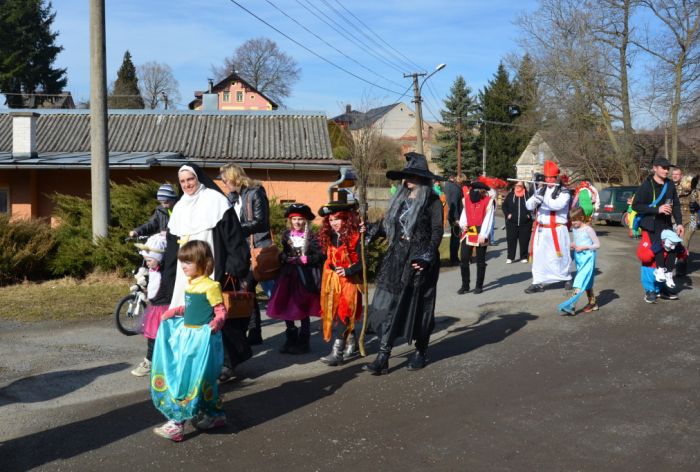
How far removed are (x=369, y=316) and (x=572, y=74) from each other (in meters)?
39.2

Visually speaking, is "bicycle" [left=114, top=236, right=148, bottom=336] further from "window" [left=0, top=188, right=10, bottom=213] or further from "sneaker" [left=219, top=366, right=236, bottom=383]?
"window" [left=0, top=188, right=10, bottom=213]

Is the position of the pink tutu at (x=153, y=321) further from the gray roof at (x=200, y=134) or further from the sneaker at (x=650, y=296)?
the gray roof at (x=200, y=134)

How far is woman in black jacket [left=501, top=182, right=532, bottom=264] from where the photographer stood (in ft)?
53.2

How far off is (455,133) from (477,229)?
58.5 m

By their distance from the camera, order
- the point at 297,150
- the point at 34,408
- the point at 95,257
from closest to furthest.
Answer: the point at 34,408 → the point at 95,257 → the point at 297,150

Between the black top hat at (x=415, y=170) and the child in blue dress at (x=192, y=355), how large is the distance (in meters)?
2.40

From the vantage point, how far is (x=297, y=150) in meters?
20.8

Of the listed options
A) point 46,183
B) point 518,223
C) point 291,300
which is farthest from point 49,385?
point 46,183

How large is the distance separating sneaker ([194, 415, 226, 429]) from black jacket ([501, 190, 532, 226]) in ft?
39.5

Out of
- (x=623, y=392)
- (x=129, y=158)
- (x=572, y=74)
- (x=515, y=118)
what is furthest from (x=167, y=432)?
(x=515, y=118)

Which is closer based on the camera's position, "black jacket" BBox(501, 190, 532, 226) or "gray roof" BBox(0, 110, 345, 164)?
"black jacket" BBox(501, 190, 532, 226)

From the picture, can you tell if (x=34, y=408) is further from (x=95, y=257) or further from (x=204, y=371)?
(x=95, y=257)

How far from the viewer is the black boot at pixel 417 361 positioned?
718 cm

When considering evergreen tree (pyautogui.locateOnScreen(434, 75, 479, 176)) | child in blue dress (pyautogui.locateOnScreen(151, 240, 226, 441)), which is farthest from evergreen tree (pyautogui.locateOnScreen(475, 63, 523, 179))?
child in blue dress (pyautogui.locateOnScreen(151, 240, 226, 441))
